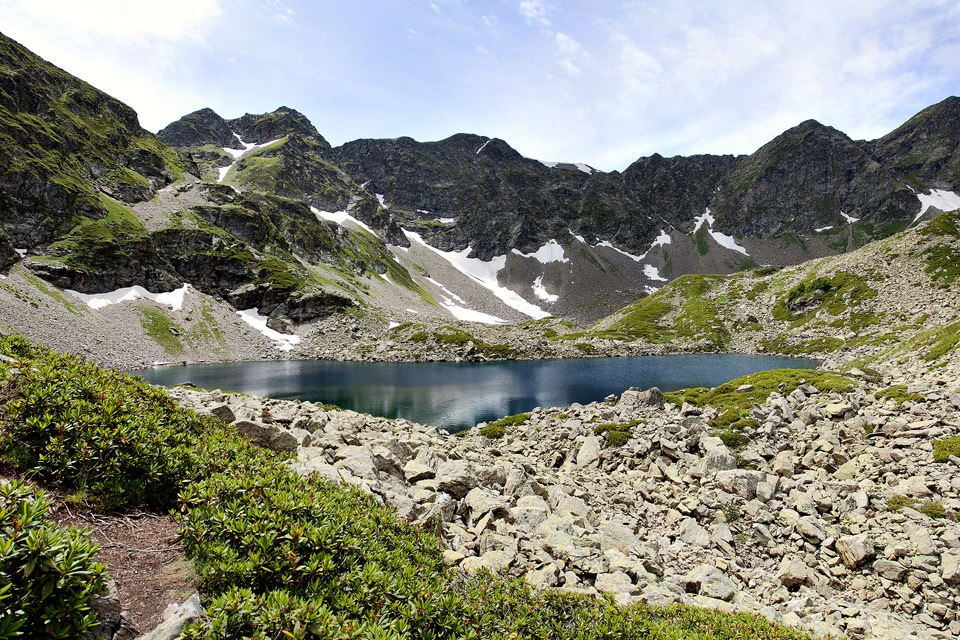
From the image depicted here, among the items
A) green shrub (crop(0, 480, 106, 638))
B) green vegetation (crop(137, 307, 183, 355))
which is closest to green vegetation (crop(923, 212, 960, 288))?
green shrub (crop(0, 480, 106, 638))

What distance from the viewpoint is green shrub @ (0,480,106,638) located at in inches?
180

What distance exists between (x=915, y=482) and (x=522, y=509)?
16.1 m

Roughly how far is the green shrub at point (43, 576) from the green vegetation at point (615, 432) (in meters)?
29.6

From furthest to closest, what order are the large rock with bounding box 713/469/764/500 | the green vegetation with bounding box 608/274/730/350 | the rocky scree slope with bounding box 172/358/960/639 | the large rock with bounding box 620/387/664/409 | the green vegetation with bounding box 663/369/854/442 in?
1. the green vegetation with bounding box 608/274/730/350
2. the large rock with bounding box 620/387/664/409
3. the green vegetation with bounding box 663/369/854/442
4. the large rock with bounding box 713/469/764/500
5. the rocky scree slope with bounding box 172/358/960/639

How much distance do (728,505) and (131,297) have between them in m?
170

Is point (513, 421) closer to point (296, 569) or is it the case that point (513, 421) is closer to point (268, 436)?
point (268, 436)

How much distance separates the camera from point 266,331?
153 m

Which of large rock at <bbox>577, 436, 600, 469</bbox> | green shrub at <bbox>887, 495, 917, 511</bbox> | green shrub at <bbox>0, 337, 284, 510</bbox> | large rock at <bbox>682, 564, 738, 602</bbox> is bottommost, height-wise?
large rock at <bbox>577, 436, 600, 469</bbox>

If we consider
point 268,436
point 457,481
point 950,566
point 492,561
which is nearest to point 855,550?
point 950,566

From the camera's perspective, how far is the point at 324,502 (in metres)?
9.09

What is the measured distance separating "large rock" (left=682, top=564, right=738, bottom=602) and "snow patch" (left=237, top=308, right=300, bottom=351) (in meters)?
151

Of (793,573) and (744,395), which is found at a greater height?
(744,395)

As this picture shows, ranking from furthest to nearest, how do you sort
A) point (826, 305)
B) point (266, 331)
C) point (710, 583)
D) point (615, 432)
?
point (266, 331)
point (826, 305)
point (615, 432)
point (710, 583)

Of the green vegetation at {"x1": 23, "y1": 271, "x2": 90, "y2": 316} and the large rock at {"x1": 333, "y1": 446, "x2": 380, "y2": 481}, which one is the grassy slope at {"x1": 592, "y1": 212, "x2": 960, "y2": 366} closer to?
the large rock at {"x1": 333, "y1": 446, "x2": 380, "y2": 481}
